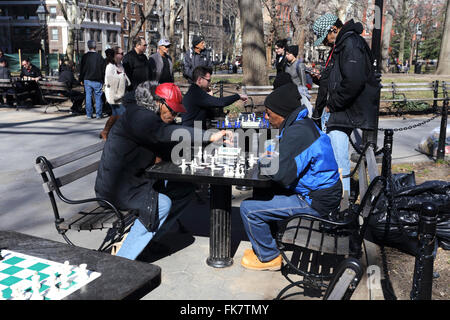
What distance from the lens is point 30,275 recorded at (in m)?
2.21

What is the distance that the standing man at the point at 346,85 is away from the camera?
5219mm

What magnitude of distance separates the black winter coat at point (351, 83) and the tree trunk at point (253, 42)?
7843mm

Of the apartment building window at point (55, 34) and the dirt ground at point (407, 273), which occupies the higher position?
the apartment building window at point (55, 34)

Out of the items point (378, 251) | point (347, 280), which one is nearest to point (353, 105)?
point (378, 251)

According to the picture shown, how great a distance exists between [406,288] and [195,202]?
2.91 meters

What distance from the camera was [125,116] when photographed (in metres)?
3.89

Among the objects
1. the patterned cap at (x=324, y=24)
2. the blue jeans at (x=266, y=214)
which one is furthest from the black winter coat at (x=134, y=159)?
the patterned cap at (x=324, y=24)

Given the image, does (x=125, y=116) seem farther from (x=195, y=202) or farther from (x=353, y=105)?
(x=353, y=105)

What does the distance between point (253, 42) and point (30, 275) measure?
11798 mm

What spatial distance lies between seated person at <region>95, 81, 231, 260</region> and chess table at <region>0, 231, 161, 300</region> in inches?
49.9

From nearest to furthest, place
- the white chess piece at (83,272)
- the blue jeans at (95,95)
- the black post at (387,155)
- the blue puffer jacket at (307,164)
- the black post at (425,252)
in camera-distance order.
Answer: the white chess piece at (83,272)
the black post at (425,252)
the blue puffer jacket at (307,164)
the black post at (387,155)
the blue jeans at (95,95)

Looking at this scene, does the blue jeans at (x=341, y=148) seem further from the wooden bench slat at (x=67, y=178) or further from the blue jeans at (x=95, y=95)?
the blue jeans at (x=95, y=95)

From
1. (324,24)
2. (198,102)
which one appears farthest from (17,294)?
(324,24)

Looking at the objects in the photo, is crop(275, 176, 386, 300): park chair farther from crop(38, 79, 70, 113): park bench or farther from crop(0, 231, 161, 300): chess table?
crop(38, 79, 70, 113): park bench
